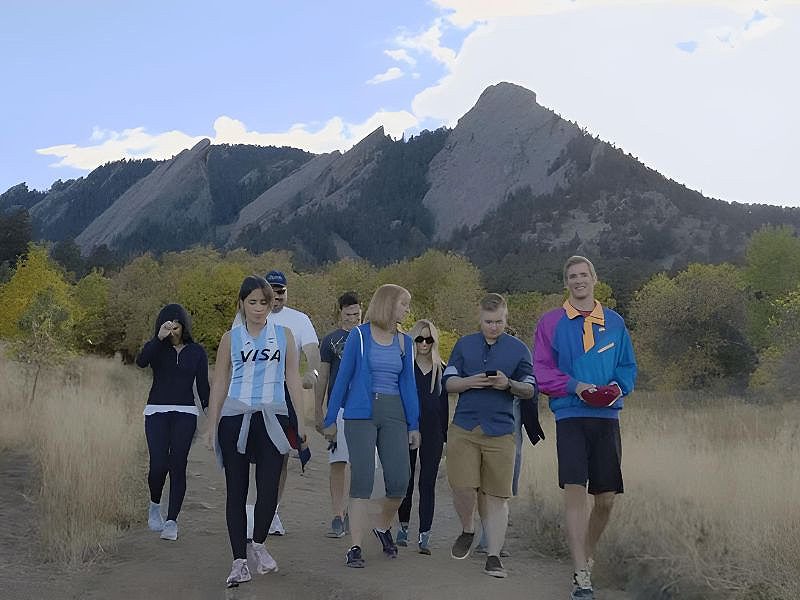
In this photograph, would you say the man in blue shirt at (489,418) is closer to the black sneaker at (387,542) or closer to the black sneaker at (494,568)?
the black sneaker at (494,568)

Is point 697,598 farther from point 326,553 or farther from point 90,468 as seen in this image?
point 90,468

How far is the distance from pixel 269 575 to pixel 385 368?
60.0 inches

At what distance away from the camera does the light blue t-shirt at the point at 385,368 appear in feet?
18.3

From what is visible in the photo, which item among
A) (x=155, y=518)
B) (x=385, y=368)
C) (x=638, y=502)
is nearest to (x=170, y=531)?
(x=155, y=518)

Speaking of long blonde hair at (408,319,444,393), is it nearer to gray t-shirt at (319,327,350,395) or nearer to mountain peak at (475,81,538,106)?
gray t-shirt at (319,327,350,395)

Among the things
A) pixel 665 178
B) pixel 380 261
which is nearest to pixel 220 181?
pixel 380 261

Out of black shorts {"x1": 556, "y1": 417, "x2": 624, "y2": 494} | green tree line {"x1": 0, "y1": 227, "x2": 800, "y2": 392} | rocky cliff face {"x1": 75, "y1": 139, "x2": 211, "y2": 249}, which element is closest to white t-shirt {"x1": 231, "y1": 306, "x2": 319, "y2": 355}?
black shorts {"x1": 556, "y1": 417, "x2": 624, "y2": 494}

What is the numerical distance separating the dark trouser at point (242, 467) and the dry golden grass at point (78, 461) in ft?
4.74

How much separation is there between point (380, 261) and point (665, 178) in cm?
4525

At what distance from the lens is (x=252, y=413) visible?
16.7 feet

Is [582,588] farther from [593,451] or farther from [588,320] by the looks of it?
[588,320]

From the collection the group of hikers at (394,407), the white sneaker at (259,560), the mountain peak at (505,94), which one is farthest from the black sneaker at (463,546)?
the mountain peak at (505,94)

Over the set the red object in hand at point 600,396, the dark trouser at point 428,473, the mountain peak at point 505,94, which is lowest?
the dark trouser at point 428,473

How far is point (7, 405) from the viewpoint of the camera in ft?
35.7
